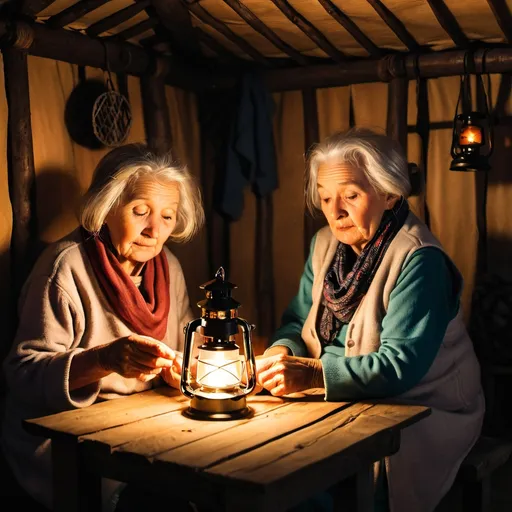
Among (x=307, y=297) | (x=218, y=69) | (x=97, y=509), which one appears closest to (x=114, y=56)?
(x=218, y=69)

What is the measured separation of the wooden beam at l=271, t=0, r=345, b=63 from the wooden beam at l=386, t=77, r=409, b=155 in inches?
13.4

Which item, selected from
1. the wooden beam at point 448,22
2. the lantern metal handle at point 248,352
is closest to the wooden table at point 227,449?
the lantern metal handle at point 248,352

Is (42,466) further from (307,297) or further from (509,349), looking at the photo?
(509,349)

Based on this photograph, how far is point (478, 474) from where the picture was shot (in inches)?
126

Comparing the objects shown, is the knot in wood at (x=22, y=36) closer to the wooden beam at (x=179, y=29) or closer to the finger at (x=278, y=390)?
the wooden beam at (x=179, y=29)

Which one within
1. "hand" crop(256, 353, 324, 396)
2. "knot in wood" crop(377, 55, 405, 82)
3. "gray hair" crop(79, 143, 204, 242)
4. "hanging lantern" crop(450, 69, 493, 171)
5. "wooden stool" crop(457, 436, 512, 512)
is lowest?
"wooden stool" crop(457, 436, 512, 512)

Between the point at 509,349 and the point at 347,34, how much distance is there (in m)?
1.81

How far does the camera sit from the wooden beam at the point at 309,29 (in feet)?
12.7

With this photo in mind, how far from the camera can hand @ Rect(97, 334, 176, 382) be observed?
2.88m

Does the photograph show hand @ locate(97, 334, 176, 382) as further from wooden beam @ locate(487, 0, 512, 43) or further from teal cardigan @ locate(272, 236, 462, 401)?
wooden beam @ locate(487, 0, 512, 43)

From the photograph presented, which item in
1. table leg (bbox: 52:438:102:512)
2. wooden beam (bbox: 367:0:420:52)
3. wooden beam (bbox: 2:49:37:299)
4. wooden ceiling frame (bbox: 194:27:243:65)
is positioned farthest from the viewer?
wooden ceiling frame (bbox: 194:27:243:65)

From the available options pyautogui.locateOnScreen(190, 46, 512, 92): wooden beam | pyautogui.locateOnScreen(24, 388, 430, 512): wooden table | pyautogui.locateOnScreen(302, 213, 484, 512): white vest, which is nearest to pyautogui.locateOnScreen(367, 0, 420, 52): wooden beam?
pyautogui.locateOnScreen(190, 46, 512, 92): wooden beam

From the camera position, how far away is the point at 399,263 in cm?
319

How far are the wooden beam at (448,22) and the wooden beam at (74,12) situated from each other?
1.51 meters
